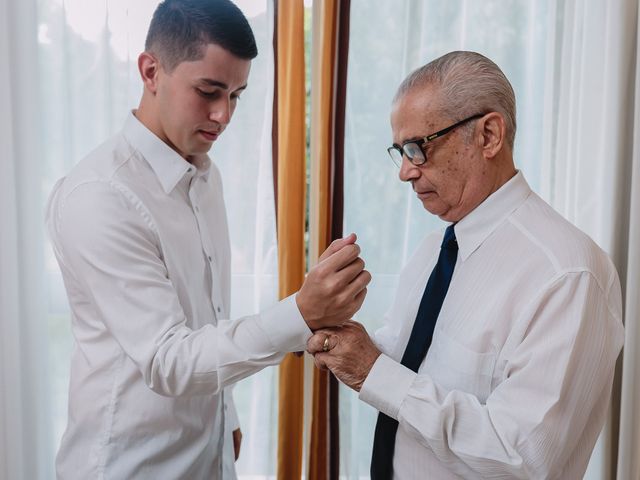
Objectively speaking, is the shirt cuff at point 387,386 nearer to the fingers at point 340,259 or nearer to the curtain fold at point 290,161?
the fingers at point 340,259

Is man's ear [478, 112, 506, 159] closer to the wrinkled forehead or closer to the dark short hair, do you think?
the wrinkled forehead

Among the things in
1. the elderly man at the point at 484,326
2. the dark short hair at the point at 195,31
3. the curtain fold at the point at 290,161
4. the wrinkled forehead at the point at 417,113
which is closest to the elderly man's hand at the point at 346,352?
the elderly man at the point at 484,326

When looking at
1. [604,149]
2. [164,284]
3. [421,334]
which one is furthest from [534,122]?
[164,284]

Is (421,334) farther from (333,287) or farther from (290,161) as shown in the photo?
(290,161)

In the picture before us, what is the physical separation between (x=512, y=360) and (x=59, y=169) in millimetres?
2080

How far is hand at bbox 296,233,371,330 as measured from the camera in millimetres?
1305

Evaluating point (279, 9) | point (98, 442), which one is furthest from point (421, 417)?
point (279, 9)

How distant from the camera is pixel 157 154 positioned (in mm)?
1533

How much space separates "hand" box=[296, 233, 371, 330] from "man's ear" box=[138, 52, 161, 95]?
0.63m

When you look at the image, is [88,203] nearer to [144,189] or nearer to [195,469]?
[144,189]

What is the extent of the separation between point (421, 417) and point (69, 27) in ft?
Answer: 7.07

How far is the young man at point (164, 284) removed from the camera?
1.32 metres

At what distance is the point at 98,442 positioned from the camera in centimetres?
147

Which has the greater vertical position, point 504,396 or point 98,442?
point 504,396
